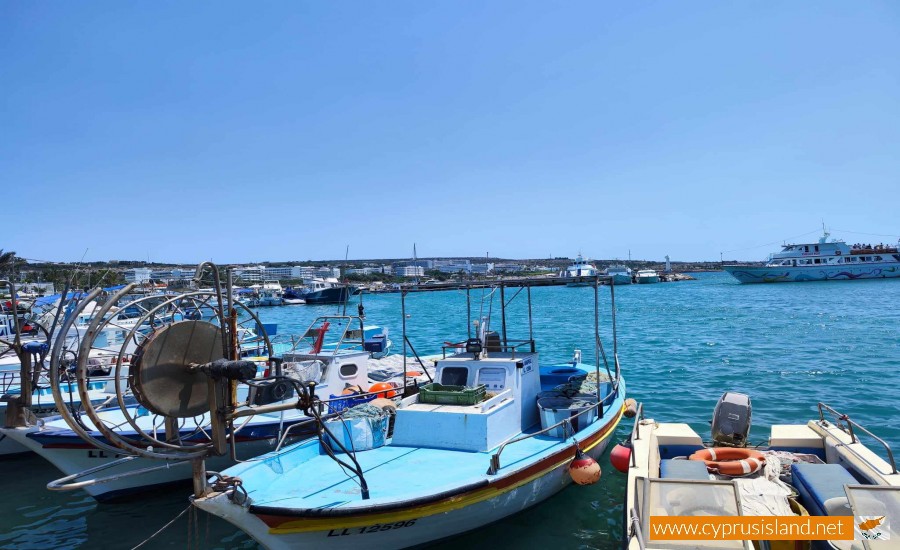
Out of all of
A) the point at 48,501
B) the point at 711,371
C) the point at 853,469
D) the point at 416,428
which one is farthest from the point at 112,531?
the point at 711,371

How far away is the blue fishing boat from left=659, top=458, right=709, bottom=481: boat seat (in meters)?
1.94

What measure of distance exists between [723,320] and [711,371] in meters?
20.1

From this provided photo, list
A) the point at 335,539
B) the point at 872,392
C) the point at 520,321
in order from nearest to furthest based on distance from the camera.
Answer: the point at 335,539 < the point at 872,392 < the point at 520,321

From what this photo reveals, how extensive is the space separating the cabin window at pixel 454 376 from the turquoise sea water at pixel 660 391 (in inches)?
96.4

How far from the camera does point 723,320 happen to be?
4006cm

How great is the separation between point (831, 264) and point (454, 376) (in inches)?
3562

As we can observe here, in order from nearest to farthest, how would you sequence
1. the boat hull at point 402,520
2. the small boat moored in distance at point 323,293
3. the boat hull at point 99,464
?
1. the boat hull at point 402,520
2. the boat hull at point 99,464
3. the small boat moored in distance at point 323,293

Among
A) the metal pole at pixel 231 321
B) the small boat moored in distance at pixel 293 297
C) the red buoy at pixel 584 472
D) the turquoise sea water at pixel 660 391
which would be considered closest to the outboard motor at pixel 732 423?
the turquoise sea water at pixel 660 391

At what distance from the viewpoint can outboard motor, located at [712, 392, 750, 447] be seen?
10.3 metres

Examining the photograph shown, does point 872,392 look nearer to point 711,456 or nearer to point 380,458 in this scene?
point 711,456

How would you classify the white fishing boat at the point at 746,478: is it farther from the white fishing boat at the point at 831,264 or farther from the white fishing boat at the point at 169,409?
the white fishing boat at the point at 831,264

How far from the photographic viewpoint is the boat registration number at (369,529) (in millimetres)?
7719

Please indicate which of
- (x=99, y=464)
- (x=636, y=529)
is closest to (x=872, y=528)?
(x=636, y=529)

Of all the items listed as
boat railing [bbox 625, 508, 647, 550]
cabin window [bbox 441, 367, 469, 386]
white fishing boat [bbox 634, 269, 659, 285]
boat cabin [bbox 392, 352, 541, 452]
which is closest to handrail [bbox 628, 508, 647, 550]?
boat railing [bbox 625, 508, 647, 550]
